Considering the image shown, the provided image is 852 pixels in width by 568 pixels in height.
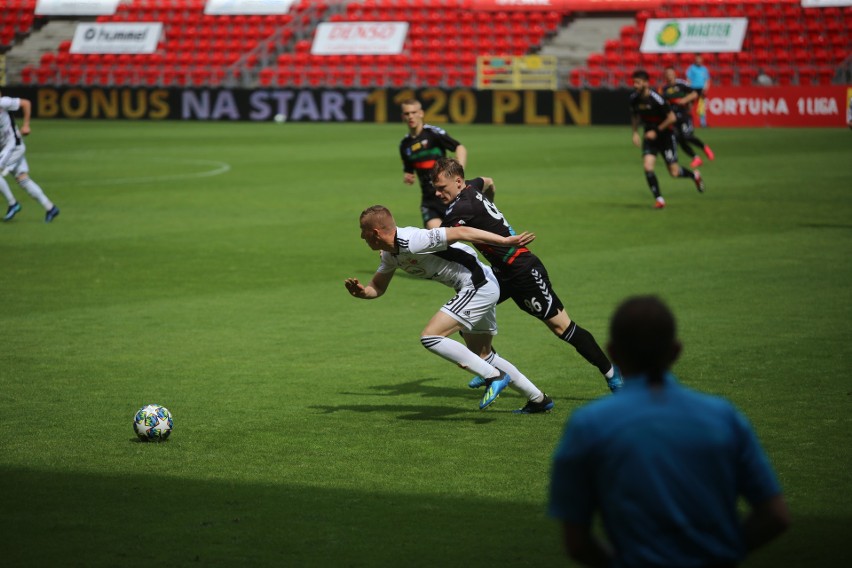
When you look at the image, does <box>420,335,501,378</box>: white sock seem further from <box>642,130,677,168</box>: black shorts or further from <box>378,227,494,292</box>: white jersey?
<box>642,130,677,168</box>: black shorts

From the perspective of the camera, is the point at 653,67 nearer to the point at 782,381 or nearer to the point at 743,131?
the point at 743,131

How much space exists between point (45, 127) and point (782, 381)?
37.4m

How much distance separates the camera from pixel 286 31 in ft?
175

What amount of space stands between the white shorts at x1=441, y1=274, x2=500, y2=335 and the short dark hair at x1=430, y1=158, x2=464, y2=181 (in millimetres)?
808

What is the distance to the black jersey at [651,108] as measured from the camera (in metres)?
21.4

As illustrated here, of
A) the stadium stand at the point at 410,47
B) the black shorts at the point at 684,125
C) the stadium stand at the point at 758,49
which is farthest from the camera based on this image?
the stadium stand at the point at 410,47

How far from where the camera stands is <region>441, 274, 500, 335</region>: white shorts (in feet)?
27.8

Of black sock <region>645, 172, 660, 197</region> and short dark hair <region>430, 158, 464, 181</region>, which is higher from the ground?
short dark hair <region>430, 158, 464, 181</region>

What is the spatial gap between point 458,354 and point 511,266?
34.4 inches

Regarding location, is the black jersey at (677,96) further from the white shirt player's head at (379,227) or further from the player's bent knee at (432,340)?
the white shirt player's head at (379,227)

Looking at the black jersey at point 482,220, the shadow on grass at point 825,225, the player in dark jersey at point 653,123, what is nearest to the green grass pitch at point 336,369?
the shadow on grass at point 825,225

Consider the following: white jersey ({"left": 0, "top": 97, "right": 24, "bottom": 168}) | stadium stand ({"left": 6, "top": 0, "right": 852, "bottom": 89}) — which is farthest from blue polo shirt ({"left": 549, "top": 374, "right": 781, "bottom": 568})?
stadium stand ({"left": 6, "top": 0, "right": 852, "bottom": 89})

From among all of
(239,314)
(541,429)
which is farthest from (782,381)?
(239,314)

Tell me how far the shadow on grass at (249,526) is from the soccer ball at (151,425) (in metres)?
0.71
